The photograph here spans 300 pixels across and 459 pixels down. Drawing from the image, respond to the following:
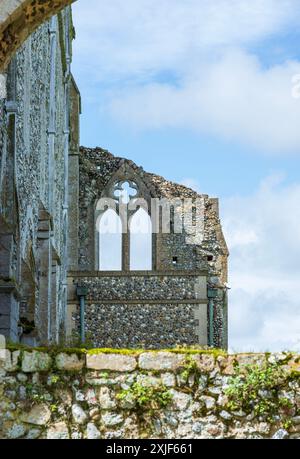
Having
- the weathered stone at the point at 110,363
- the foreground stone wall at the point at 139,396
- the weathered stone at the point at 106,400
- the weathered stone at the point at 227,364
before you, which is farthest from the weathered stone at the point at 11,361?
the weathered stone at the point at 227,364

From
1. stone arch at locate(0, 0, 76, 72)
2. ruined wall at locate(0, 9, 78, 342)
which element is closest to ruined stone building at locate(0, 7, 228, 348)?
ruined wall at locate(0, 9, 78, 342)

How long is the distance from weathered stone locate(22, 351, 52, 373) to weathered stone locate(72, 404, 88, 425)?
→ 345 millimetres

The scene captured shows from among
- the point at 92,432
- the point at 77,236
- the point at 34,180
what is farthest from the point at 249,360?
the point at 77,236

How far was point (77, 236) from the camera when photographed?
37031 mm

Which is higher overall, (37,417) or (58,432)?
(37,417)

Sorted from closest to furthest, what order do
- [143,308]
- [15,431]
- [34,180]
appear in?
[15,431] < [34,180] < [143,308]

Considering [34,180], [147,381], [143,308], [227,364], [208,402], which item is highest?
[34,180]

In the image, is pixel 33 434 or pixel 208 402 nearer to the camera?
pixel 33 434

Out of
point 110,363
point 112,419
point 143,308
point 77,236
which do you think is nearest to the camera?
point 112,419

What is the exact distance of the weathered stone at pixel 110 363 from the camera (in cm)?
824

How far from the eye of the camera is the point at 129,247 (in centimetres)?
3731

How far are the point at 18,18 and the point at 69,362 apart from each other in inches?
105

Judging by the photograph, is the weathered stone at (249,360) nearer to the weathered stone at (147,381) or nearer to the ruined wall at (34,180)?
→ the weathered stone at (147,381)

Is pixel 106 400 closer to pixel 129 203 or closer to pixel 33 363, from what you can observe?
pixel 33 363
